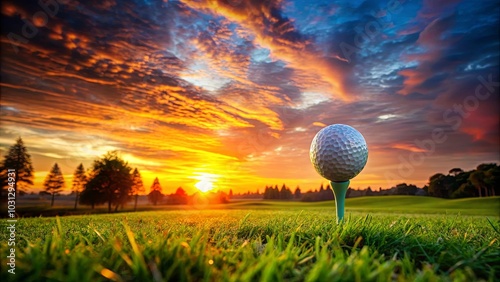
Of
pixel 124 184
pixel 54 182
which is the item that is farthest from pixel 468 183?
pixel 54 182

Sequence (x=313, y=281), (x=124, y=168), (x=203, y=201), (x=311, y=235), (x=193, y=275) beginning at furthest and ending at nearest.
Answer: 1. (x=203, y=201)
2. (x=124, y=168)
3. (x=311, y=235)
4. (x=193, y=275)
5. (x=313, y=281)

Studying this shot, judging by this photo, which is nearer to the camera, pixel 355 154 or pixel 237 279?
pixel 237 279

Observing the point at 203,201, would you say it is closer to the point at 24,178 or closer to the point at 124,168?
the point at 124,168

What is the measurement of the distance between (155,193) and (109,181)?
27.6m

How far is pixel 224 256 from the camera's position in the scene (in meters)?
2.44

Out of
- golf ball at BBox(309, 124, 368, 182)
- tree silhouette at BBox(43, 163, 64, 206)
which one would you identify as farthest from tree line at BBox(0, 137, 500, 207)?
golf ball at BBox(309, 124, 368, 182)

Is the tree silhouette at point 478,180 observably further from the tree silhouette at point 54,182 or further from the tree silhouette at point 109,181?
the tree silhouette at point 54,182

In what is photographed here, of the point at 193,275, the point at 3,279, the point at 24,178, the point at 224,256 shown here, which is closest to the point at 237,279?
the point at 193,275

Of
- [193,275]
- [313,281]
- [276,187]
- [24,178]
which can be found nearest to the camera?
[313,281]

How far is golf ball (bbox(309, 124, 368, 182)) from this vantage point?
6.16 metres

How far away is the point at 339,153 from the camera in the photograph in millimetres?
6168

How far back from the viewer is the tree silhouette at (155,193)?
6609cm

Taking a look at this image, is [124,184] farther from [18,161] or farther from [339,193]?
[339,193]

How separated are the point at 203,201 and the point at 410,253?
45.3 meters
